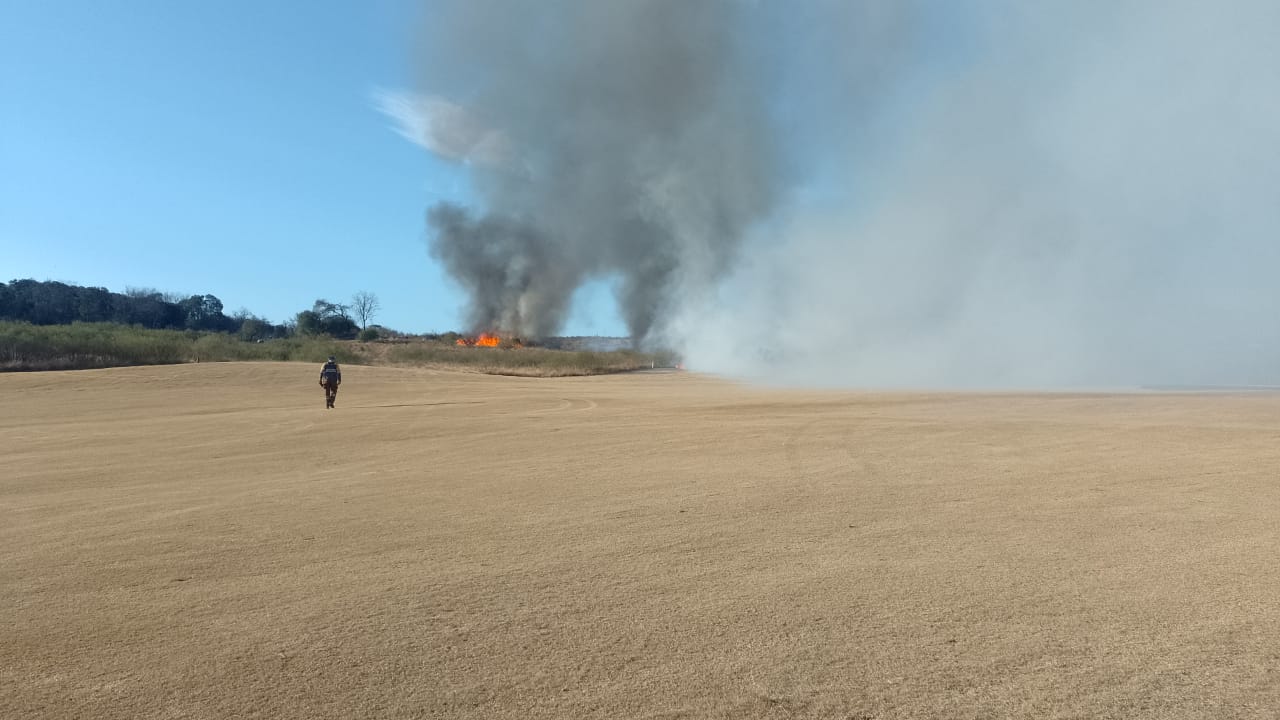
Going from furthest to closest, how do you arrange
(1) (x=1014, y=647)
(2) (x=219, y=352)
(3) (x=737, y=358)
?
(3) (x=737, y=358) → (2) (x=219, y=352) → (1) (x=1014, y=647)

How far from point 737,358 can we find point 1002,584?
62.5 metres

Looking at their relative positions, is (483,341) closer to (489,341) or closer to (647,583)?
(489,341)

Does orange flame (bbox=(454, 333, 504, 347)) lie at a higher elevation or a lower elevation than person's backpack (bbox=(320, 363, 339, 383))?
higher

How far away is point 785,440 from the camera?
14977 mm

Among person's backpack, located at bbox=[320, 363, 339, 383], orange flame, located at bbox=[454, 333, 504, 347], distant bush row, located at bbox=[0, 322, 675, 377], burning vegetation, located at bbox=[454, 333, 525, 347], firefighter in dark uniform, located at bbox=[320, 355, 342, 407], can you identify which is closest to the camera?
firefighter in dark uniform, located at bbox=[320, 355, 342, 407]

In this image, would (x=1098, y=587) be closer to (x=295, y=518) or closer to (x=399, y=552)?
(x=399, y=552)

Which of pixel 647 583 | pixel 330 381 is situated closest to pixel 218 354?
pixel 330 381

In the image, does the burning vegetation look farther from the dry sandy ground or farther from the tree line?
the dry sandy ground

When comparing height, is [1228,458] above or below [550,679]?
above

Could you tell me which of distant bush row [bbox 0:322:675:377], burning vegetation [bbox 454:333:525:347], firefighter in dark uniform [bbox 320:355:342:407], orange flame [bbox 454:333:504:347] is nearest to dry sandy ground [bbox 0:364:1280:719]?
firefighter in dark uniform [bbox 320:355:342:407]

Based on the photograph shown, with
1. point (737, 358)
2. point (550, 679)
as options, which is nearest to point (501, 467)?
point (550, 679)

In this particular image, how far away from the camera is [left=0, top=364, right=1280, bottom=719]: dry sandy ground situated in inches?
157

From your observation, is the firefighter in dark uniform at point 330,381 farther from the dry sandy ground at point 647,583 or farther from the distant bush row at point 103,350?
the distant bush row at point 103,350

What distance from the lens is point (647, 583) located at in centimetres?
578
